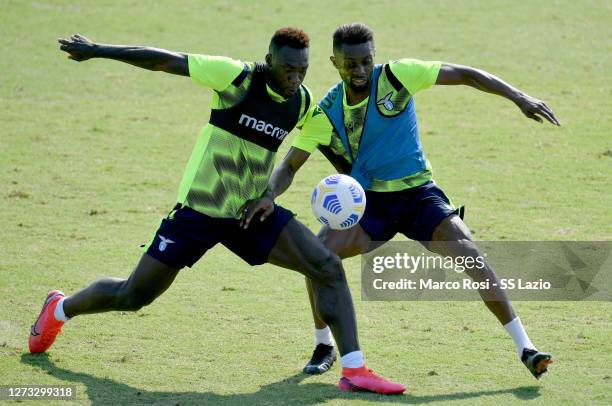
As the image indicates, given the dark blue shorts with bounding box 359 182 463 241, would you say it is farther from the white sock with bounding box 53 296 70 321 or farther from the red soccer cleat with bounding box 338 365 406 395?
the white sock with bounding box 53 296 70 321

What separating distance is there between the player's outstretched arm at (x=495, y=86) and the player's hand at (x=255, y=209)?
1.78 m

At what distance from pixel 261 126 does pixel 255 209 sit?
25.3 inches

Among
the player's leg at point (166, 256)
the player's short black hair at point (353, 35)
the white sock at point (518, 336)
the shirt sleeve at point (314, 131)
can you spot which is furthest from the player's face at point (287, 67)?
the white sock at point (518, 336)

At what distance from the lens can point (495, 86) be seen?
8.60 meters

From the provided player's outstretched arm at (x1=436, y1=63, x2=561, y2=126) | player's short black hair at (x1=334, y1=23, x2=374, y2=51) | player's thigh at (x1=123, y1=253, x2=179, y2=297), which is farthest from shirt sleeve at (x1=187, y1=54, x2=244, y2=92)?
player's outstretched arm at (x1=436, y1=63, x2=561, y2=126)

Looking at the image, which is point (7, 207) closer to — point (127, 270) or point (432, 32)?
point (127, 270)

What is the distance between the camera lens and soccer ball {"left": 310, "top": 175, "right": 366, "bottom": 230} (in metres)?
8.24

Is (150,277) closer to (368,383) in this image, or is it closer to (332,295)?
(332,295)

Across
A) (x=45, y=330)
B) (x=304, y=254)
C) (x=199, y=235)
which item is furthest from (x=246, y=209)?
(x=45, y=330)

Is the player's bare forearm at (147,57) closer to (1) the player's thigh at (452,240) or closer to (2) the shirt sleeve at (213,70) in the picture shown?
(2) the shirt sleeve at (213,70)

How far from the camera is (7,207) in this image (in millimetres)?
13953

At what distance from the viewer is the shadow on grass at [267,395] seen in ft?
26.2

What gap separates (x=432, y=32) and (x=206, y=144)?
15.2 meters

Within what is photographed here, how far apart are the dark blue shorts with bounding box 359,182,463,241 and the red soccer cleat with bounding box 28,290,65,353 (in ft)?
8.87
